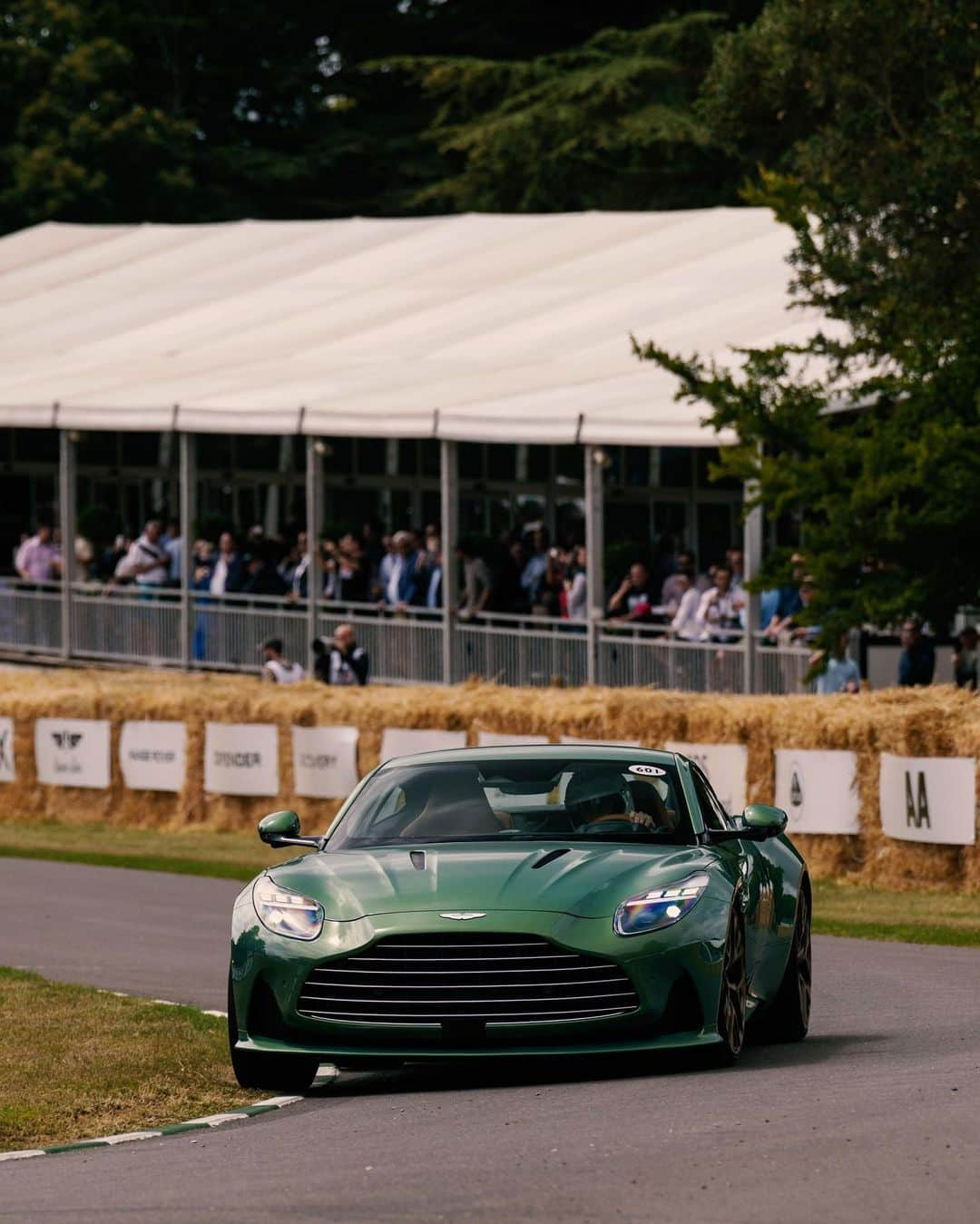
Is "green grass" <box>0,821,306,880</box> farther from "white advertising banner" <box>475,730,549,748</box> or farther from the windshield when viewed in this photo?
the windshield

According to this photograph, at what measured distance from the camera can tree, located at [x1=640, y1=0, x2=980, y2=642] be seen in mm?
26047

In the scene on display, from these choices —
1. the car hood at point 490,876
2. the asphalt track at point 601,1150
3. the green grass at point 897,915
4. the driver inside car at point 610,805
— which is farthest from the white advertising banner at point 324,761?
the car hood at point 490,876

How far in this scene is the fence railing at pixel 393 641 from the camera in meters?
31.4

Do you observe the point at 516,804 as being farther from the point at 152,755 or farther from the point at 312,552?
the point at 312,552

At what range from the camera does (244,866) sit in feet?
86.2

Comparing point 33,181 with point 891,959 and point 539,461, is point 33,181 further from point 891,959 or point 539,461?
point 891,959

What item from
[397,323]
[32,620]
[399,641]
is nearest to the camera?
[399,641]

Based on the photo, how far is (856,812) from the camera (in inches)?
900

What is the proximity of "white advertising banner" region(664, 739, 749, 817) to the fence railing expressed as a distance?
11.6 feet

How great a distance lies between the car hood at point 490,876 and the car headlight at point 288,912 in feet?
0.13

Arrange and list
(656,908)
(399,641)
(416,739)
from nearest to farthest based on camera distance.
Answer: (656,908), (416,739), (399,641)

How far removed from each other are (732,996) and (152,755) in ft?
64.8

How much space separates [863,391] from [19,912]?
1043 cm

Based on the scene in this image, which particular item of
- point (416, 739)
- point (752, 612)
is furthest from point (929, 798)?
point (752, 612)
